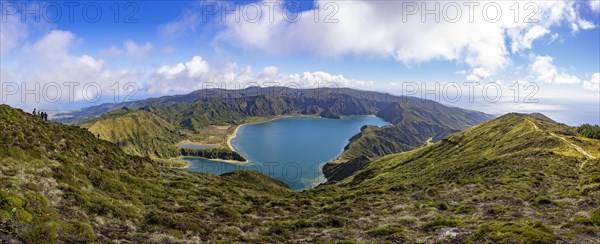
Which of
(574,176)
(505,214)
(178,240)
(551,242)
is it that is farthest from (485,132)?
(178,240)

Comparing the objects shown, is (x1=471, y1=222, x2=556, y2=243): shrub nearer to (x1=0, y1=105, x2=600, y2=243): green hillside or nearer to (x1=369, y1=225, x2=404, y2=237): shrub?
(x1=0, y1=105, x2=600, y2=243): green hillside

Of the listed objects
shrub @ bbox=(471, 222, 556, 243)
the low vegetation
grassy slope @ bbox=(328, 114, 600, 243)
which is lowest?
grassy slope @ bbox=(328, 114, 600, 243)

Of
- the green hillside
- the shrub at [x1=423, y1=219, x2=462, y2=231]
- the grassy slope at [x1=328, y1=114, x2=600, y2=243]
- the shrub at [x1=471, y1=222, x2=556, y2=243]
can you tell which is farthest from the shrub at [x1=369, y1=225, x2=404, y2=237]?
the shrub at [x1=471, y1=222, x2=556, y2=243]

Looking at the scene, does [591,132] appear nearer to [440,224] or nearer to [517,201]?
[517,201]

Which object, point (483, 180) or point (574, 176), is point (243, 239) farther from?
point (574, 176)

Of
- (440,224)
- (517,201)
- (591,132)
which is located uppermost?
(591,132)

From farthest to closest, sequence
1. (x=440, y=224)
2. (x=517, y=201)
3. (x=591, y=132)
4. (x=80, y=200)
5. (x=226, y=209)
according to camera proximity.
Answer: (x=591, y=132) → (x=517, y=201) → (x=226, y=209) → (x=440, y=224) → (x=80, y=200)

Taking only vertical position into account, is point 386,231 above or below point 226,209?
above

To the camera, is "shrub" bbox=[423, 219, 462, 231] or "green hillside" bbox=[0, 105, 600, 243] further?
"shrub" bbox=[423, 219, 462, 231]

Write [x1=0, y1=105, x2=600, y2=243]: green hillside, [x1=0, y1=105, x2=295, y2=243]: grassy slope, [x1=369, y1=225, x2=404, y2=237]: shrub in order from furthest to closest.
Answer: [x1=369, y1=225, x2=404, y2=237]: shrub
[x1=0, y1=105, x2=600, y2=243]: green hillside
[x1=0, y1=105, x2=295, y2=243]: grassy slope

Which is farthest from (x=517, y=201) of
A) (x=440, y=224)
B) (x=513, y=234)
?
(x=513, y=234)

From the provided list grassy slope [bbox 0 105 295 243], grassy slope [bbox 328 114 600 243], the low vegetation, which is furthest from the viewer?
the low vegetation
